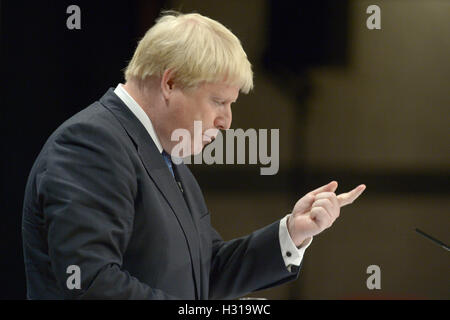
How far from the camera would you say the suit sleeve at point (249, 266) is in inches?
57.6

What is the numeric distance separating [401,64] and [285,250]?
86 centimetres

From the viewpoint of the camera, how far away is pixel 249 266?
149 centimetres

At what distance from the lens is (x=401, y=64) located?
200 cm

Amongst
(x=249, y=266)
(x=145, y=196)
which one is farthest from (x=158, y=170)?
(x=249, y=266)

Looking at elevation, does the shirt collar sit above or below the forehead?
below

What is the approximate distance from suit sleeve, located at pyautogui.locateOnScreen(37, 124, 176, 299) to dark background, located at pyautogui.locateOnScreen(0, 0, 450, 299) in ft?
2.59

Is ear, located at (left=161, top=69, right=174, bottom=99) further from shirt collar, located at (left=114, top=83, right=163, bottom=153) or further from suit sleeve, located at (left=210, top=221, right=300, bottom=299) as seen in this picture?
suit sleeve, located at (left=210, top=221, right=300, bottom=299)

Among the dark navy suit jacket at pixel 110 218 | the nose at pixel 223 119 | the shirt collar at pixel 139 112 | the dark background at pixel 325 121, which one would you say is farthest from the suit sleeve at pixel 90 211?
the dark background at pixel 325 121

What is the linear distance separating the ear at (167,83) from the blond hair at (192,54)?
1cm

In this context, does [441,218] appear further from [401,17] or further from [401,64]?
[401,17]

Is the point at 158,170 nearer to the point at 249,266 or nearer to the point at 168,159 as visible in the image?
the point at 168,159

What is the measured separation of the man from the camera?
1.10 meters

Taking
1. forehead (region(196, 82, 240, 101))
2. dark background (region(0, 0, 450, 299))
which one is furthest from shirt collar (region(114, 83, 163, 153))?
dark background (region(0, 0, 450, 299))

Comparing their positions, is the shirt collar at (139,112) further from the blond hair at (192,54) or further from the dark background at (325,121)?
the dark background at (325,121)
